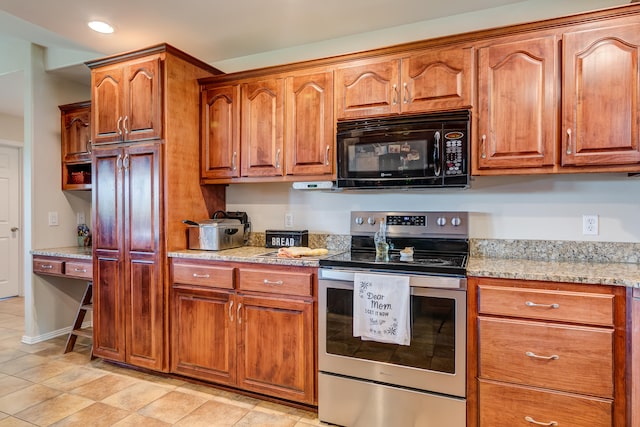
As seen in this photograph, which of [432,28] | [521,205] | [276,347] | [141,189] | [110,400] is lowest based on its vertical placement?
[110,400]

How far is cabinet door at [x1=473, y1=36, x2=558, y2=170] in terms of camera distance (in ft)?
6.75

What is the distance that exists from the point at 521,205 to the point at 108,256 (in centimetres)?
291

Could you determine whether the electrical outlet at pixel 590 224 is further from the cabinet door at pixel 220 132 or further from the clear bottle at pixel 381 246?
the cabinet door at pixel 220 132

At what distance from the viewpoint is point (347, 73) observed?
Answer: 2.49 m

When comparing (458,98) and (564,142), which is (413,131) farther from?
(564,142)

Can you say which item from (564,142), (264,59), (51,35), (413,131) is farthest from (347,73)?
(51,35)

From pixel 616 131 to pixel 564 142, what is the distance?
23 cm

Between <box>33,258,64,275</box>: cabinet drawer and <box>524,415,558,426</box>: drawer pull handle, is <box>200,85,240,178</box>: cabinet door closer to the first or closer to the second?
<box>33,258,64,275</box>: cabinet drawer

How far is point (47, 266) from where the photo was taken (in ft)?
11.1

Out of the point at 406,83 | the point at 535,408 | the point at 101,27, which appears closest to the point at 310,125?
the point at 406,83

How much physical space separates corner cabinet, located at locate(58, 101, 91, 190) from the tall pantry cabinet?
28.7 inches

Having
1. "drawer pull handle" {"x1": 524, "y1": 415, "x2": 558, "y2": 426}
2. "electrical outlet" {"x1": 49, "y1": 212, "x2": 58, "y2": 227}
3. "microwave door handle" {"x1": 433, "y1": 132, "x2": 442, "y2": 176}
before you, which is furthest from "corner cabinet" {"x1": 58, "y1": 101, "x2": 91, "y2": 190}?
"drawer pull handle" {"x1": 524, "y1": 415, "x2": 558, "y2": 426}

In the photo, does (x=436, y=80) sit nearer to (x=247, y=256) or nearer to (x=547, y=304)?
(x=547, y=304)

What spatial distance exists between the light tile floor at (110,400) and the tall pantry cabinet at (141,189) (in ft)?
0.54
